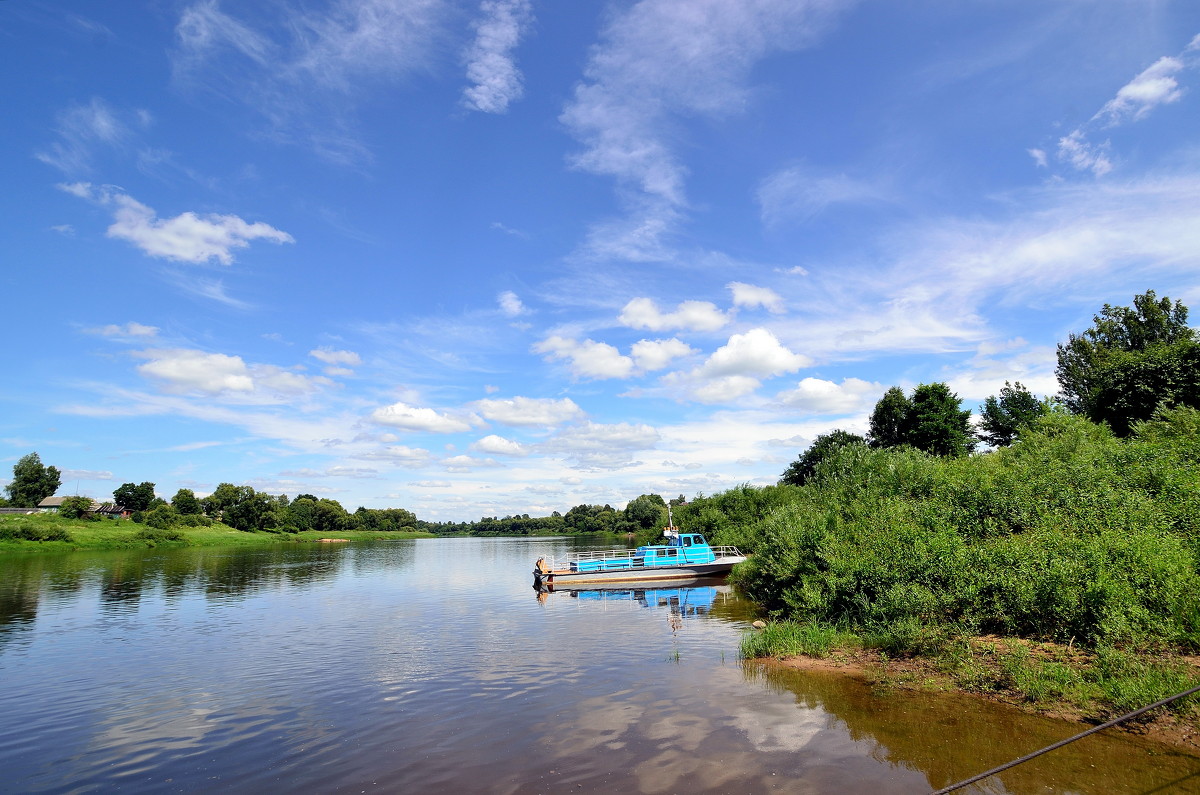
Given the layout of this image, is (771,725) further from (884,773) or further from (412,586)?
(412,586)

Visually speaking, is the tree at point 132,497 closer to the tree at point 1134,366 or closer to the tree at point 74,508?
the tree at point 74,508

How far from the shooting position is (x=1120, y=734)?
10.3 meters

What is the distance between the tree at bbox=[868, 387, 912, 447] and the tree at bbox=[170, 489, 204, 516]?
436 feet

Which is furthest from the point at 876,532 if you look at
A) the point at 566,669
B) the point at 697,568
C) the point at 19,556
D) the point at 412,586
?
the point at 19,556

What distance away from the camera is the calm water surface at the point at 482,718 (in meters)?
10.2

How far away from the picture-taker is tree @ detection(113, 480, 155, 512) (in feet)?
447

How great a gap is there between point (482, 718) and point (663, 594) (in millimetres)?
25067

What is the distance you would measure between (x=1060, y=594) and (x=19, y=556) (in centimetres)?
8860

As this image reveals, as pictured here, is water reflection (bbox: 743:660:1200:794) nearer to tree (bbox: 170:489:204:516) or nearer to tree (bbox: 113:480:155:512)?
tree (bbox: 170:489:204:516)

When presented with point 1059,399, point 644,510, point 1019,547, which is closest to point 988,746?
point 1019,547

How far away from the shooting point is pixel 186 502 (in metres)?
124

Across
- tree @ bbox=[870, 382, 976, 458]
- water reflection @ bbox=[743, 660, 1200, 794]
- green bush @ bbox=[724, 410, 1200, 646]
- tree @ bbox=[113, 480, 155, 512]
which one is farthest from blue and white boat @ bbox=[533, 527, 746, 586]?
tree @ bbox=[113, 480, 155, 512]

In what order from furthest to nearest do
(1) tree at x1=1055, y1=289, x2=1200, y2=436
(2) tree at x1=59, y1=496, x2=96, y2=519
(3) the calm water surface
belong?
(2) tree at x1=59, y1=496, x2=96, y2=519 → (1) tree at x1=1055, y1=289, x2=1200, y2=436 → (3) the calm water surface

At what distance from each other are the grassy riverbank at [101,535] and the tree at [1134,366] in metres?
107
